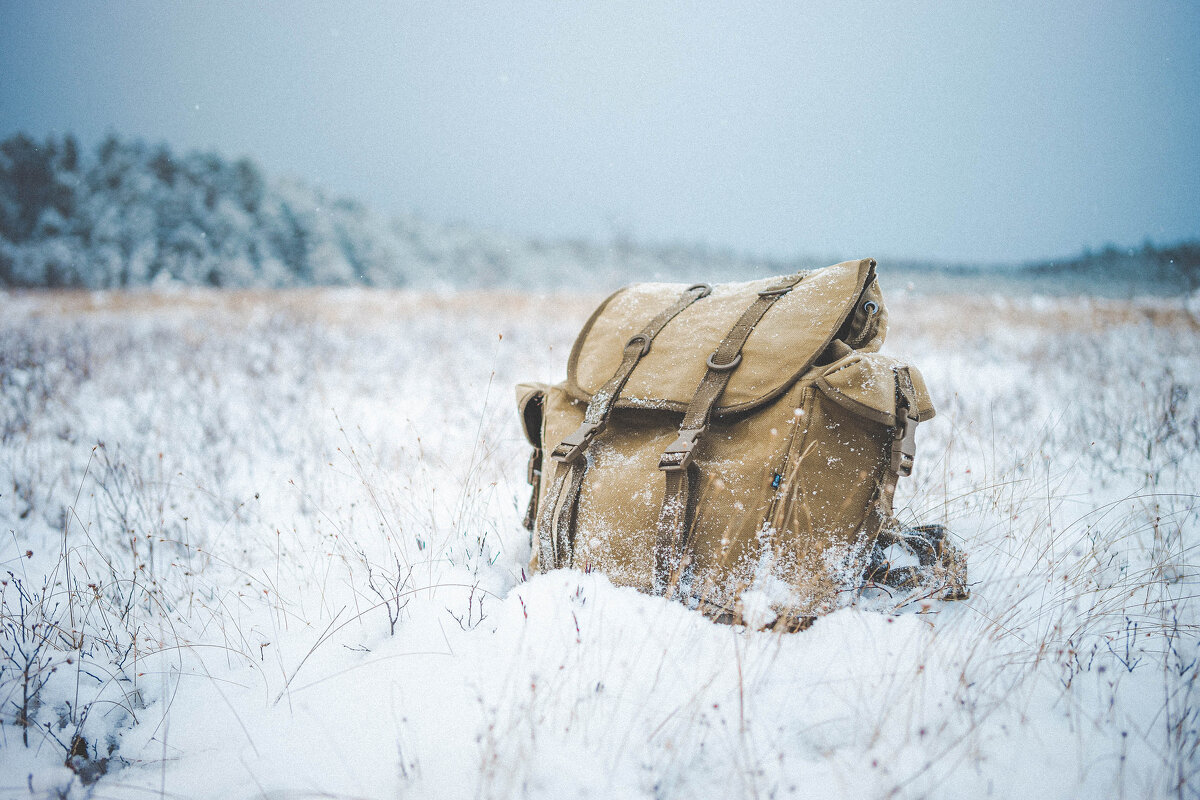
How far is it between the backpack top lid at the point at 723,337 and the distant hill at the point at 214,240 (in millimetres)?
16173

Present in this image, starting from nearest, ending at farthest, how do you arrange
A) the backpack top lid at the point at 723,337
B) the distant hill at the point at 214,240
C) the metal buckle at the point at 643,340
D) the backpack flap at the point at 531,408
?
1. the backpack top lid at the point at 723,337
2. the metal buckle at the point at 643,340
3. the backpack flap at the point at 531,408
4. the distant hill at the point at 214,240

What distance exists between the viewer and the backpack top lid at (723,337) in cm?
157

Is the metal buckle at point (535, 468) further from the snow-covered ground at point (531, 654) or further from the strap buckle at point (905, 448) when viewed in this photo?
the strap buckle at point (905, 448)

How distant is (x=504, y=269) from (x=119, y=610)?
31.9 meters

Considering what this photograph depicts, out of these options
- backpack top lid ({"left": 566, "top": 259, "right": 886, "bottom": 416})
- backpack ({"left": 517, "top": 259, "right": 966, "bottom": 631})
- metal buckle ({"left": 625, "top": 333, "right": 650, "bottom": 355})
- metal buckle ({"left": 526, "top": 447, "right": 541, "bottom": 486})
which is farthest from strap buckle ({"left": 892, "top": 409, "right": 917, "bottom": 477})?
metal buckle ({"left": 526, "top": 447, "right": 541, "bottom": 486})

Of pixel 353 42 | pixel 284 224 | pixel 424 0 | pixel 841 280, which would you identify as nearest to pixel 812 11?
pixel 424 0

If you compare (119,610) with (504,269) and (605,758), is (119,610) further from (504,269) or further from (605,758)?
(504,269)

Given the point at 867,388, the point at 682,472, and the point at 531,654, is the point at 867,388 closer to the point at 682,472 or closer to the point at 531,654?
the point at 682,472

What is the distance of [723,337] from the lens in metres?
1.75

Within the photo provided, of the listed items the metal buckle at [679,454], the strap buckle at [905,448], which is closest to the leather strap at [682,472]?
A: the metal buckle at [679,454]

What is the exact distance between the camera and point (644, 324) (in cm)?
199

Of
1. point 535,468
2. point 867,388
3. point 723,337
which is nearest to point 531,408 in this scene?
point 535,468

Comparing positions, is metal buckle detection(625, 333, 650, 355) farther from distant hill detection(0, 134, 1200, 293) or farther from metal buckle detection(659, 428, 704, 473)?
distant hill detection(0, 134, 1200, 293)

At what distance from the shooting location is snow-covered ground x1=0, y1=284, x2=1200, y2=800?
109 cm
